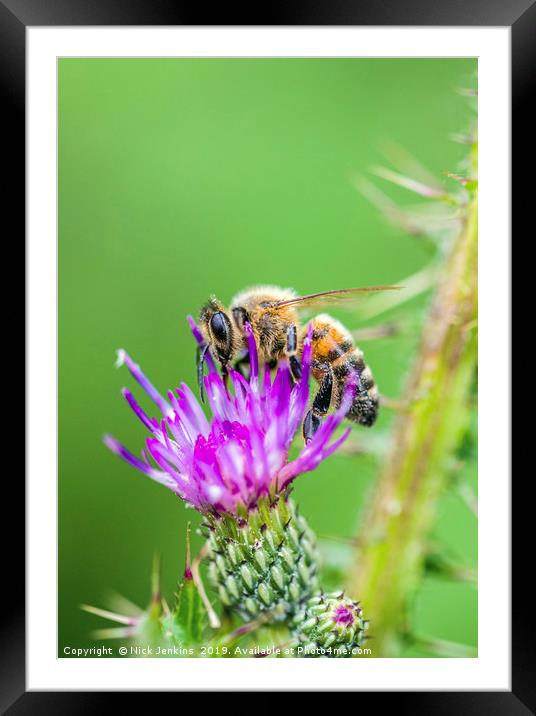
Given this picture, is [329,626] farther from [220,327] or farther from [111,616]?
[220,327]

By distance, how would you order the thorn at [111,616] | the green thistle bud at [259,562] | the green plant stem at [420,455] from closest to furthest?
the thorn at [111,616] < the green thistle bud at [259,562] < the green plant stem at [420,455]

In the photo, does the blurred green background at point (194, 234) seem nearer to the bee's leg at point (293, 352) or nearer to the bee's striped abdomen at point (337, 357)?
the bee's striped abdomen at point (337, 357)

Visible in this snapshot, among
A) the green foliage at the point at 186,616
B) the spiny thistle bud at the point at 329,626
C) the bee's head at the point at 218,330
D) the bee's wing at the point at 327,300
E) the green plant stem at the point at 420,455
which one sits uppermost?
the bee's wing at the point at 327,300

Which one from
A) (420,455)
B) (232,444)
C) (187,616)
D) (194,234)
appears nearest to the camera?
(187,616)
